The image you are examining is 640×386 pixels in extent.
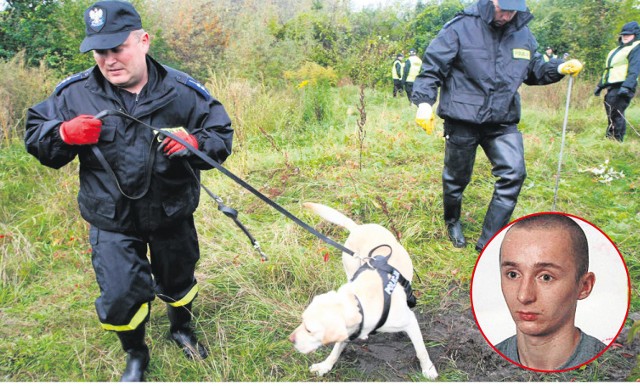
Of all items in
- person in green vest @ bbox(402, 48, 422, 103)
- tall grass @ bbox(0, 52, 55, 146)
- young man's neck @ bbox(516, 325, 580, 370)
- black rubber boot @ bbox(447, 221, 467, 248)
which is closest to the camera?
young man's neck @ bbox(516, 325, 580, 370)

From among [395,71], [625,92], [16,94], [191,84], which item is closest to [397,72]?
[395,71]

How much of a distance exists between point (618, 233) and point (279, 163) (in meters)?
3.49

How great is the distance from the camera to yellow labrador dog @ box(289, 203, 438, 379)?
1.96m

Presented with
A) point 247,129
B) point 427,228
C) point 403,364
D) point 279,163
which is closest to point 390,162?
point 279,163

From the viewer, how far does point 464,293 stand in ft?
10.7

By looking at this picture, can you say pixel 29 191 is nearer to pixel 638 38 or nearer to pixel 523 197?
pixel 523 197

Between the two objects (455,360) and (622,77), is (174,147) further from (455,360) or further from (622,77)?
(622,77)

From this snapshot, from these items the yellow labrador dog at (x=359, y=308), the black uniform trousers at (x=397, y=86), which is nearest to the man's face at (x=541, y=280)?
the yellow labrador dog at (x=359, y=308)

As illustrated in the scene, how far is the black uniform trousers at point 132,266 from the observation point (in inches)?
88.7

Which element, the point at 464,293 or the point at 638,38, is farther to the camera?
the point at 638,38

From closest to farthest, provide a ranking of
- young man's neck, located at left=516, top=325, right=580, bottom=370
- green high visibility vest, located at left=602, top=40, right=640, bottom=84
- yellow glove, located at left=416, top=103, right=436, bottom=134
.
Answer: young man's neck, located at left=516, top=325, right=580, bottom=370 → yellow glove, located at left=416, top=103, right=436, bottom=134 → green high visibility vest, located at left=602, top=40, right=640, bottom=84

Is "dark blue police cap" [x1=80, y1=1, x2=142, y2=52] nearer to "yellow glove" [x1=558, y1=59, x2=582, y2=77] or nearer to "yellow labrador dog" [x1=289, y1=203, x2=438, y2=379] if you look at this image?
"yellow labrador dog" [x1=289, y1=203, x2=438, y2=379]

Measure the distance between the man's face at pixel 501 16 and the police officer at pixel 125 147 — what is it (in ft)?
7.14

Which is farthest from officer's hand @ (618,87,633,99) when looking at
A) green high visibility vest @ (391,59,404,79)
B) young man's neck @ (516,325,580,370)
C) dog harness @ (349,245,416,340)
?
young man's neck @ (516,325,580,370)
